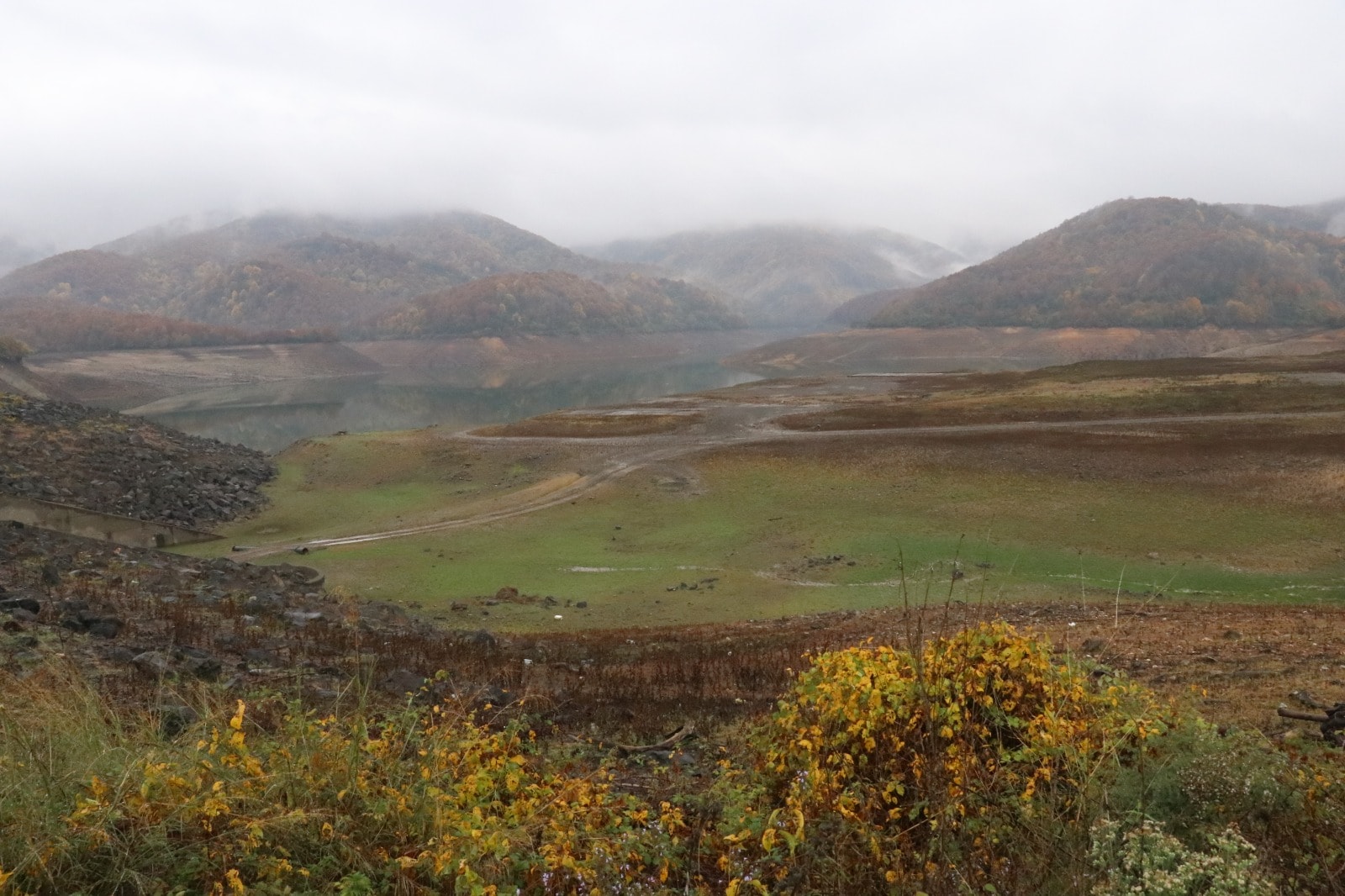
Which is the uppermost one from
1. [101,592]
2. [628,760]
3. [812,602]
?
[101,592]

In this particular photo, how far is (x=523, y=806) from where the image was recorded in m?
4.25

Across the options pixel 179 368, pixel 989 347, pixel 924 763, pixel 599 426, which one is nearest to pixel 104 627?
pixel 924 763

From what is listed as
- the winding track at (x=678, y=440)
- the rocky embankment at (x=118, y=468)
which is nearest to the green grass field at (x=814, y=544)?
the winding track at (x=678, y=440)

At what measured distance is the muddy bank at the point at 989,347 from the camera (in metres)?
115

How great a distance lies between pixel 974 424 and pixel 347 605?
34.0m

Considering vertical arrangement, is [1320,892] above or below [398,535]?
above

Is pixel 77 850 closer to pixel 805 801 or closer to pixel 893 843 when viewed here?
pixel 805 801

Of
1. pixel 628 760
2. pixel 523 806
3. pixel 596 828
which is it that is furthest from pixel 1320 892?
pixel 628 760

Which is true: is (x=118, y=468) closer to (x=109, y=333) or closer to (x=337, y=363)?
(x=337, y=363)

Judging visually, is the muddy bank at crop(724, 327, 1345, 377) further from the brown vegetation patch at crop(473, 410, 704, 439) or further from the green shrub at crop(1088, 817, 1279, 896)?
the green shrub at crop(1088, 817, 1279, 896)

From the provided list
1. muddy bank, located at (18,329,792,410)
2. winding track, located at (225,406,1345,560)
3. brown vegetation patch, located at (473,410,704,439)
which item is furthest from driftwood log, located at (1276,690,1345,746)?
muddy bank, located at (18,329,792,410)

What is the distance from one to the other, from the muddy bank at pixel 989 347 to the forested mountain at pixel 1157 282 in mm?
7427

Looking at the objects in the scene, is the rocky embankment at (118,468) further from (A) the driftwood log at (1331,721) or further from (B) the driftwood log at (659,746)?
(A) the driftwood log at (1331,721)

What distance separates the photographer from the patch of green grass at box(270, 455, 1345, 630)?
685 inches
